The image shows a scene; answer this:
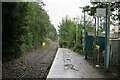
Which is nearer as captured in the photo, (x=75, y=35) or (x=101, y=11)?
(x=101, y=11)

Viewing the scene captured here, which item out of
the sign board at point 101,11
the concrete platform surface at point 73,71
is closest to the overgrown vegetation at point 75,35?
the concrete platform surface at point 73,71

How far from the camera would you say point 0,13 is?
13.3 meters

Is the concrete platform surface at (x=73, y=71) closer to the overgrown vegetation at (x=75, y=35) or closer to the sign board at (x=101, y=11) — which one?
the sign board at (x=101, y=11)

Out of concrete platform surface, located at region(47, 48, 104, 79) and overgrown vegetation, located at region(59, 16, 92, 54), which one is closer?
concrete platform surface, located at region(47, 48, 104, 79)

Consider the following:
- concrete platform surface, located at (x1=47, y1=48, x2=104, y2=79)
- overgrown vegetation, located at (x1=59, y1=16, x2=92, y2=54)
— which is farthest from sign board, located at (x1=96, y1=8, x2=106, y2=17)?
overgrown vegetation, located at (x1=59, y1=16, x2=92, y2=54)

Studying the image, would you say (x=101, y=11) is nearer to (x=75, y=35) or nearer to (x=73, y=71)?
(x=73, y=71)

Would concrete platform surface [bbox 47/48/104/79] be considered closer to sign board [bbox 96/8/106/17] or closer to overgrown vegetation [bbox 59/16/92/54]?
sign board [bbox 96/8/106/17]

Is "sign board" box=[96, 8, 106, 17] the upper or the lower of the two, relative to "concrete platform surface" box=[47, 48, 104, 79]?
upper

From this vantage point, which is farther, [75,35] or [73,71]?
[75,35]

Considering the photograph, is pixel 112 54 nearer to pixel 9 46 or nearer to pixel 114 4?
pixel 114 4

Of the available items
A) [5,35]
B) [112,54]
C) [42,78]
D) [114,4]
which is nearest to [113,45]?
[112,54]

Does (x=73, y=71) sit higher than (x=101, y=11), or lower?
lower

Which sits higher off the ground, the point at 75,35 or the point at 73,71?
the point at 75,35

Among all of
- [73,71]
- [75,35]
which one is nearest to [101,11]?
[73,71]
